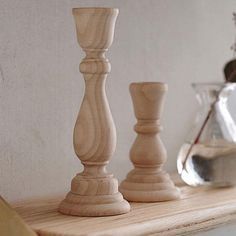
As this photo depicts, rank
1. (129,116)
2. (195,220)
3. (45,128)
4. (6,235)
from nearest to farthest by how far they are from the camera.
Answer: (6,235) → (195,220) → (45,128) → (129,116)

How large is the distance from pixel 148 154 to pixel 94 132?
130 millimetres

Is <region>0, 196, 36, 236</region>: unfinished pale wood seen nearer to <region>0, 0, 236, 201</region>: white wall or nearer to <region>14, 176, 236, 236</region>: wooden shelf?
<region>14, 176, 236, 236</region>: wooden shelf

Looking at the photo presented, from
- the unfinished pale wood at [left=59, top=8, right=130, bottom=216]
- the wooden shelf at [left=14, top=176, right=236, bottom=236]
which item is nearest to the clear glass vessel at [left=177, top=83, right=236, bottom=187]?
the wooden shelf at [left=14, top=176, right=236, bottom=236]

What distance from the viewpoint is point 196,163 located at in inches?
38.4

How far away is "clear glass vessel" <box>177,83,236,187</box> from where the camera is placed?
38.1 inches

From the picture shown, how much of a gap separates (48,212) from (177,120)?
37cm

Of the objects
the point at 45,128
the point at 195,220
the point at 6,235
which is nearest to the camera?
the point at 6,235

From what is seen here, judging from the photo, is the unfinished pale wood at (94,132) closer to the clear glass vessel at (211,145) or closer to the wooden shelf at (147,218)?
the wooden shelf at (147,218)

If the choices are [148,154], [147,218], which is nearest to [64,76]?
[148,154]

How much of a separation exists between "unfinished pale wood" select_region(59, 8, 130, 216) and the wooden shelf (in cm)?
2

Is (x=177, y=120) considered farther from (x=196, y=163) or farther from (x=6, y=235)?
(x=6, y=235)

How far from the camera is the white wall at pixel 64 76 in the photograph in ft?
2.91

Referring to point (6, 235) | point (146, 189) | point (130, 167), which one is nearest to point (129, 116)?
point (130, 167)

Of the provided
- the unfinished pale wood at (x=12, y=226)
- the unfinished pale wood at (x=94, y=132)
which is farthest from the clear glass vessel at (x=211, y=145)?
the unfinished pale wood at (x=12, y=226)
